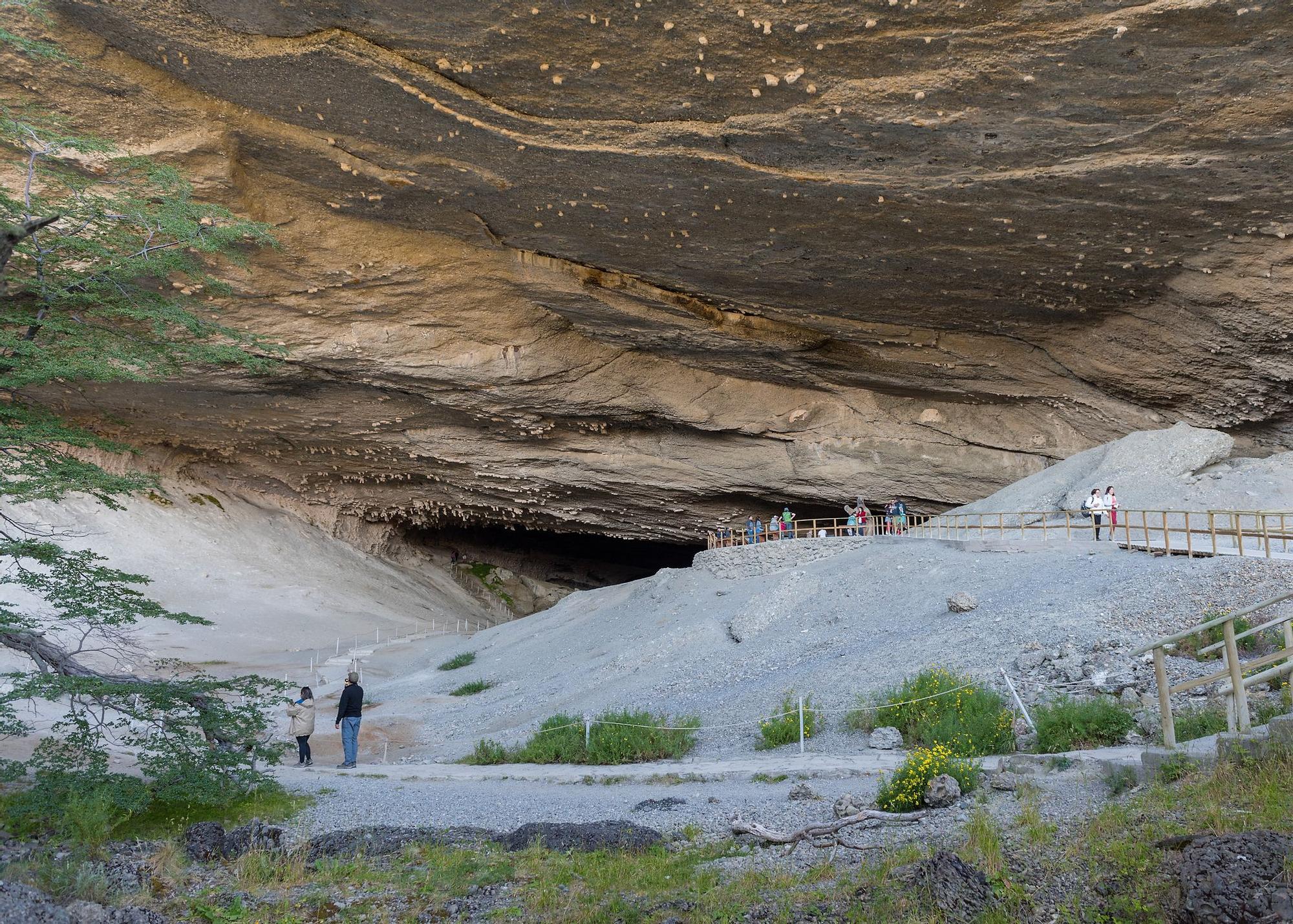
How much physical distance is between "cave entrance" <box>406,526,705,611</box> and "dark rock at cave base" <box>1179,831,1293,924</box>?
1333 inches

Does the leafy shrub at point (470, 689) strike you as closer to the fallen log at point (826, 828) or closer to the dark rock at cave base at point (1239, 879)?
the fallen log at point (826, 828)

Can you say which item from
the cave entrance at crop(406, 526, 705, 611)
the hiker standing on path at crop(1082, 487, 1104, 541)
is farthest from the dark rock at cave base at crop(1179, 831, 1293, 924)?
the cave entrance at crop(406, 526, 705, 611)

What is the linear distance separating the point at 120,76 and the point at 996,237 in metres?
16.4

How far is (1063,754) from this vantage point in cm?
862

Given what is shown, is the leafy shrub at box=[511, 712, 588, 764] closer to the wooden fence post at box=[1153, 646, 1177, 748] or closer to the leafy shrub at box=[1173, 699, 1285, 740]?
the leafy shrub at box=[1173, 699, 1285, 740]

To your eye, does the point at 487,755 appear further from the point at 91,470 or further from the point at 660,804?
the point at 91,470

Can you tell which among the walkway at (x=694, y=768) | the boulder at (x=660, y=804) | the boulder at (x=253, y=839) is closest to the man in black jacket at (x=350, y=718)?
the walkway at (x=694, y=768)

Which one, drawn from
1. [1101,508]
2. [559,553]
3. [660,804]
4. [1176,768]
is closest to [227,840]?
[660,804]

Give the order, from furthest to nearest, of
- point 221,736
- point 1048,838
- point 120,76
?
point 120,76
point 221,736
point 1048,838

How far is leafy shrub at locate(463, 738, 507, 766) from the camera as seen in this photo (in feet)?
43.6

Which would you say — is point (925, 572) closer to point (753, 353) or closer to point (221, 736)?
point (753, 353)

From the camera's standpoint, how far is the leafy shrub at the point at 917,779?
805 centimetres

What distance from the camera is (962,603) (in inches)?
651

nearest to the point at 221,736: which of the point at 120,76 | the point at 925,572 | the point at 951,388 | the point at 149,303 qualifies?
the point at 149,303
